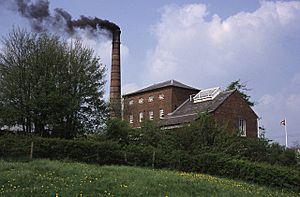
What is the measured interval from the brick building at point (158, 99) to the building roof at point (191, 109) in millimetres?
2449

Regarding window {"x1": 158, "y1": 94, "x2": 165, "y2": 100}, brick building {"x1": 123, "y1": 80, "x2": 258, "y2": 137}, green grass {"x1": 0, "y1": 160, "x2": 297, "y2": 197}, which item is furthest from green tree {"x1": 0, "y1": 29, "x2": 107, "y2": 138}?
window {"x1": 158, "y1": 94, "x2": 165, "y2": 100}

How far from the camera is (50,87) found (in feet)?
119

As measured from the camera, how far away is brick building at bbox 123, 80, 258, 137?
169 feet

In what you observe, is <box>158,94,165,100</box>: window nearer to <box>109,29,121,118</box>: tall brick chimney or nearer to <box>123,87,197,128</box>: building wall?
<box>123,87,197,128</box>: building wall

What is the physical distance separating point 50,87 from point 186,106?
25.0m

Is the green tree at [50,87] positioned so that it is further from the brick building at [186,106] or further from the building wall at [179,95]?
the building wall at [179,95]

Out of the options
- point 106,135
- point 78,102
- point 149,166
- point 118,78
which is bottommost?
point 149,166

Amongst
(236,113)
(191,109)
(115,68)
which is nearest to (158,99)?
(191,109)

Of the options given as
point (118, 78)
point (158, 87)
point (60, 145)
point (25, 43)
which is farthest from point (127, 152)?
point (158, 87)

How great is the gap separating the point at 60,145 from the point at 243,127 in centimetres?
3254

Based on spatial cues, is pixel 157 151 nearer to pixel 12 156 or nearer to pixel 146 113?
pixel 12 156

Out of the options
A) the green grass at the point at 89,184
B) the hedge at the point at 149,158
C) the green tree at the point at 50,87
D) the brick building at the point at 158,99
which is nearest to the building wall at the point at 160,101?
the brick building at the point at 158,99

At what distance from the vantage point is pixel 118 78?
53062mm

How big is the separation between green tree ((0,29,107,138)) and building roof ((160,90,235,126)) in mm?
13216
